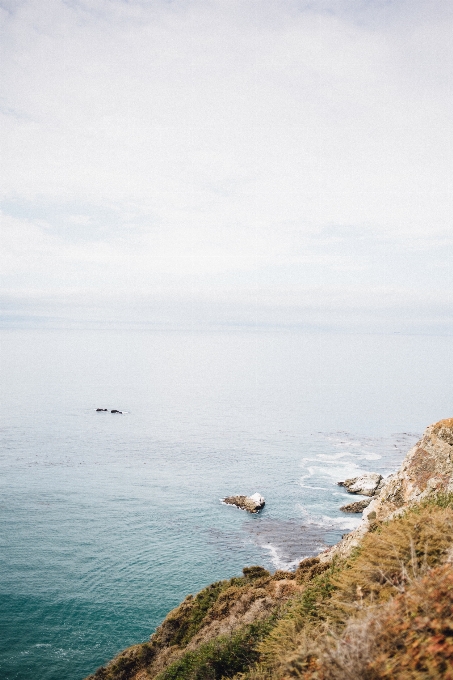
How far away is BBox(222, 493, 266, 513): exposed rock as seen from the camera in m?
57.8

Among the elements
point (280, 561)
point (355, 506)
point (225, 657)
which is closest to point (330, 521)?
point (355, 506)

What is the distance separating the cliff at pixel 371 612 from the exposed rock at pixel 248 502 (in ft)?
125

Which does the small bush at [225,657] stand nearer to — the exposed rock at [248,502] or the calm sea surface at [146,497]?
the calm sea surface at [146,497]

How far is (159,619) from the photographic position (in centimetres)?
3572

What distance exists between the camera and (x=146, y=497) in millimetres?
61594

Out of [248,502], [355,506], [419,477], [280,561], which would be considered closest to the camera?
[419,477]

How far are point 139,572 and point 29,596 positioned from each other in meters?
10.5

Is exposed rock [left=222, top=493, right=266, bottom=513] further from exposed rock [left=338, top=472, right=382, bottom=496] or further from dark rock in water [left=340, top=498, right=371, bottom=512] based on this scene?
exposed rock [left=338, top=472, right=382, bottom=496]

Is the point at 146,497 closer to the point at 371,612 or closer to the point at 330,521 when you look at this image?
the point at 330,521

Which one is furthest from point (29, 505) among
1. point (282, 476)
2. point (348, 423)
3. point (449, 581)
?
point (348, 423)

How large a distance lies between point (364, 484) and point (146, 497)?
33.9 m

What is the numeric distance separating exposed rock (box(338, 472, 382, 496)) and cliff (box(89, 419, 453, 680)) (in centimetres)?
4598

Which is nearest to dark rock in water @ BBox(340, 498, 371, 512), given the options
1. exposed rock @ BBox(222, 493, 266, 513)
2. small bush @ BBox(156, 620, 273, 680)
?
exposed rock @ BBox(222, 493, 266, 513)

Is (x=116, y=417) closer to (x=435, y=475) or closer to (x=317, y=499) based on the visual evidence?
(x=317, y=499)
